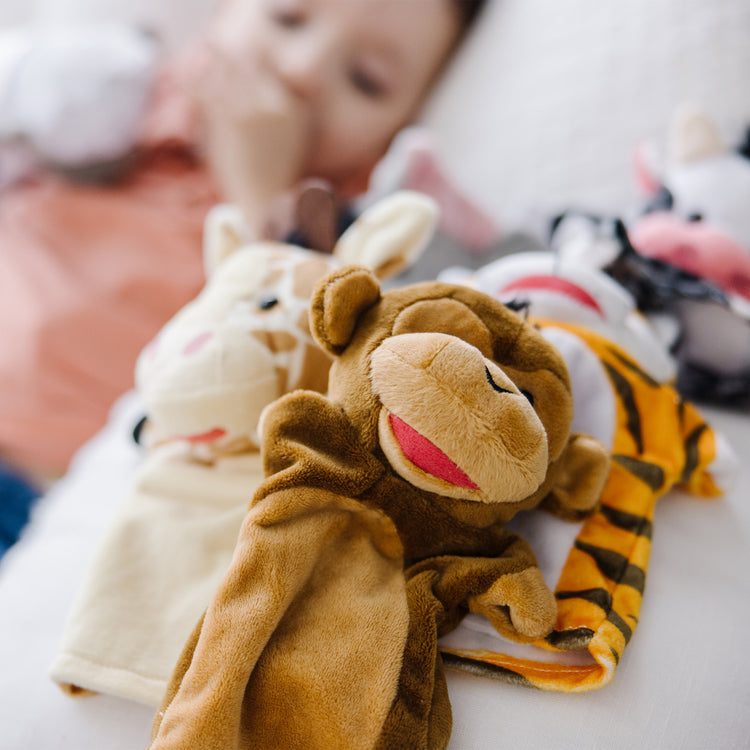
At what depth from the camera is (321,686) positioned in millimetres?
351

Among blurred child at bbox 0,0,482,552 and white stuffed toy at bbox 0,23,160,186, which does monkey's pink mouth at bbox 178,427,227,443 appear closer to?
blurred child at bbox 0,0,482,552

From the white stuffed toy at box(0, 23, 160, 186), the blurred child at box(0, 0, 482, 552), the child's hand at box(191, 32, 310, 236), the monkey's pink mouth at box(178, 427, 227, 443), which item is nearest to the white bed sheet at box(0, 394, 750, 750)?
the monkey's pink mouth at box(178, 427, 227, 443)

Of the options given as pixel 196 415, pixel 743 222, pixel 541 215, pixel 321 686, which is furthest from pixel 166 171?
pixel 321 686

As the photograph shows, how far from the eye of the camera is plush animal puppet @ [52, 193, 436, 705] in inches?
17.1

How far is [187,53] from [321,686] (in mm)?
1216

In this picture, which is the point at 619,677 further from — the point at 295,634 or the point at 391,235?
the point at 391,235

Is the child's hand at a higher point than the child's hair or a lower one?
lower

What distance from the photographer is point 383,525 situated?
41 cm

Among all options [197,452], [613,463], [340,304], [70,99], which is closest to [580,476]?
[613,463]

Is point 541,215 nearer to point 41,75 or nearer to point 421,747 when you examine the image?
point 421,747

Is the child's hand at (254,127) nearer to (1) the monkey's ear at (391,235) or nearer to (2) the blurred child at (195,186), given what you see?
(2) the blurred child at (195,186)

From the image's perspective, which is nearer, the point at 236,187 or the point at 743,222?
the point at 743,222

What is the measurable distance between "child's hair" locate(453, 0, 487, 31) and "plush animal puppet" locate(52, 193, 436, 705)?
24.5 inches

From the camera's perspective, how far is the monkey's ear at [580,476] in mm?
438
